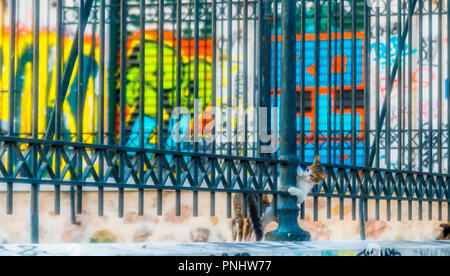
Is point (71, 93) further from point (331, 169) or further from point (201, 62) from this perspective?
point (331, 169)

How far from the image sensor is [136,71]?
54.6 ft

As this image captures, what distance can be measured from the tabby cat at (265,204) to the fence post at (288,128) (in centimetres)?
12

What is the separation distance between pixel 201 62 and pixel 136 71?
122 centimetres

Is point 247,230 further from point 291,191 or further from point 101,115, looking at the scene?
point 101,115

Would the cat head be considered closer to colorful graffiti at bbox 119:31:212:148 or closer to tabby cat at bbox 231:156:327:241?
tabby cat at bbox 231:156:327:241

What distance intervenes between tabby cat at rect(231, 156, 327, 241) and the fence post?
0.12 m

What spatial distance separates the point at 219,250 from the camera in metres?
5.11

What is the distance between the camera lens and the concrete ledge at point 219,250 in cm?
446

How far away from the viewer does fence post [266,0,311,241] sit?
671 centimetres

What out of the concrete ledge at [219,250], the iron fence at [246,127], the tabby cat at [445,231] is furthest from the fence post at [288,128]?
the tabby cat at [445,231]

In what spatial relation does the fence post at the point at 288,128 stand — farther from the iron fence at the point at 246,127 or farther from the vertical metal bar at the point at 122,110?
the vertical metal bar at the point at 122,110

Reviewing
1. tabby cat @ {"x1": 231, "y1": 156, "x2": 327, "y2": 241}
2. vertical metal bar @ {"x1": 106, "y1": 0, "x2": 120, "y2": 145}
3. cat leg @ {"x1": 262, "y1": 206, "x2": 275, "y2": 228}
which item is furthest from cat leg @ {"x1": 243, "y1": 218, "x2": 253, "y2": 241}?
vertical metal bar @ {"x1": 106, "y1": 0, "x2": 120, "y2": 145}
